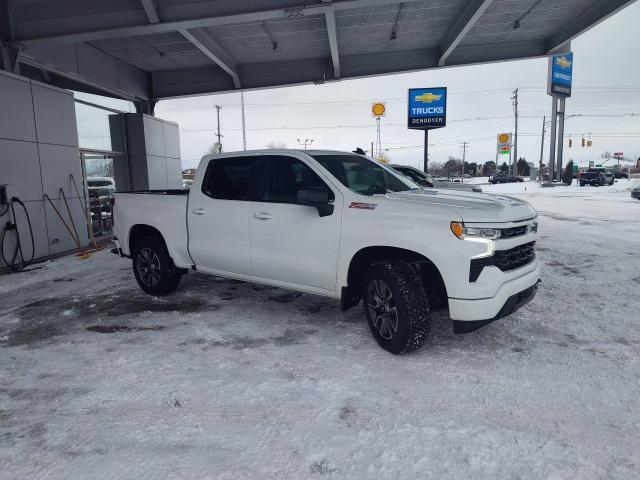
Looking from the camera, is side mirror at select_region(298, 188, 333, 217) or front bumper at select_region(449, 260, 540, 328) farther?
side mirror at select_region(298, 188, 333, 217)

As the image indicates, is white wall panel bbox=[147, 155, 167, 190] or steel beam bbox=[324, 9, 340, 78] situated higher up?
steel beam bbox=[324, 9, 340, 78]

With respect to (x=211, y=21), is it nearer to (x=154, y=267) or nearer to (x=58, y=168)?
(x=58, y=168)

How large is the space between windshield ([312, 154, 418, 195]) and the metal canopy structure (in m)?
4.50

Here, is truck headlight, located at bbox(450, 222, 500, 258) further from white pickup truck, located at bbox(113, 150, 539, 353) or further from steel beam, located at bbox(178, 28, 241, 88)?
steel beam, located at bbox(178, 28, 241, 88)

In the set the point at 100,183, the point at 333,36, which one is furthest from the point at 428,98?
the point at 100,183

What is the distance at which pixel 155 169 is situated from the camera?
575 inches

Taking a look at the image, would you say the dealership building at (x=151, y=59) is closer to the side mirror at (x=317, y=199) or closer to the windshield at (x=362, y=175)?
the windshield at (x=362, y=175)

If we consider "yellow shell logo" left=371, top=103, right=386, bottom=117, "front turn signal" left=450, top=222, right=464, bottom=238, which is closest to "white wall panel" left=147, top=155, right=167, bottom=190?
"front turn signal" left=450, top=222, right=464, bottom=238

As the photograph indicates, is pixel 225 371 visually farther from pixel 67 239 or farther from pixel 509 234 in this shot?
pixel 67 239

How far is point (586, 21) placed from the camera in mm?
10352

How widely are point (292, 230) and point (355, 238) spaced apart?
30.8 inches

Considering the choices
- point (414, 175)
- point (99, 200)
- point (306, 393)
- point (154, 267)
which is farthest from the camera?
point (99, 200)

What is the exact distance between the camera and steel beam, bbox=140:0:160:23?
800 cm

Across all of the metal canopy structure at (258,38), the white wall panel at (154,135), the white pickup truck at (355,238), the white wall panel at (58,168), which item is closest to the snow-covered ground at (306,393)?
the white pickup truck at (355,238)
